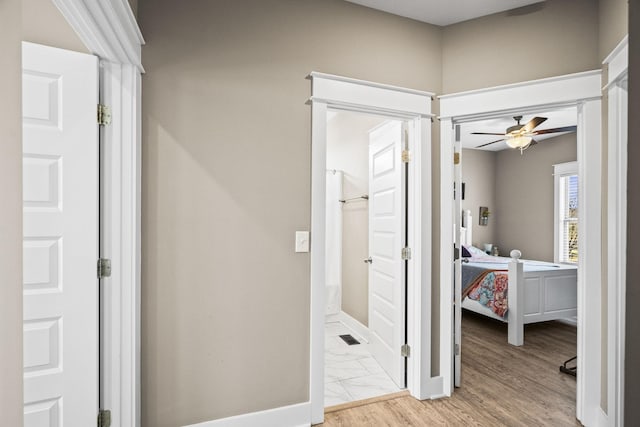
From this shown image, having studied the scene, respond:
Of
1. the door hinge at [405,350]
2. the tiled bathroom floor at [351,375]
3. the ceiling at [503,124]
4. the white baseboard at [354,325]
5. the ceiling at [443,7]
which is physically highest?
the ceiling at [443,7]

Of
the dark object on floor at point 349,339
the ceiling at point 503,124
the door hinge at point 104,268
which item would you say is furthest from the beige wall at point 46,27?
the ceiling at point 503,124

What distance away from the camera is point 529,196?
6.12 m

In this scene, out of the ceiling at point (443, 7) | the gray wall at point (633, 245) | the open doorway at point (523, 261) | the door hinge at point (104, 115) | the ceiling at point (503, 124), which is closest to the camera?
the gray wall at point (633, 245)

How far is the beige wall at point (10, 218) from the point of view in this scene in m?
0.65

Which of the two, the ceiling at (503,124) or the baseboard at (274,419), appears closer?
the baseboard at (274,419)

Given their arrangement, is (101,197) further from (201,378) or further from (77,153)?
(201,378)

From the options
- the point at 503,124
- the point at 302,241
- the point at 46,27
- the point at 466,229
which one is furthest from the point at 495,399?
the point at 466,229

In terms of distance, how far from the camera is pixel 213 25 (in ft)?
6.56

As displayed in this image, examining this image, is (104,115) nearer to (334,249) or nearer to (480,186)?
(334,249)

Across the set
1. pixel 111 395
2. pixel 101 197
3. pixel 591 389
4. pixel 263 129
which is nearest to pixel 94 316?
pixel 111 395

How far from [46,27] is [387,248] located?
256 centimetres

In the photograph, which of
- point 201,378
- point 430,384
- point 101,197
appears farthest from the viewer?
point 430,384

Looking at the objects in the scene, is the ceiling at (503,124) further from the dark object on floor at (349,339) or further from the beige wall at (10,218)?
the beige wall at (10,218)

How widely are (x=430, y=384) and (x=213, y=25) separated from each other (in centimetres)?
280
